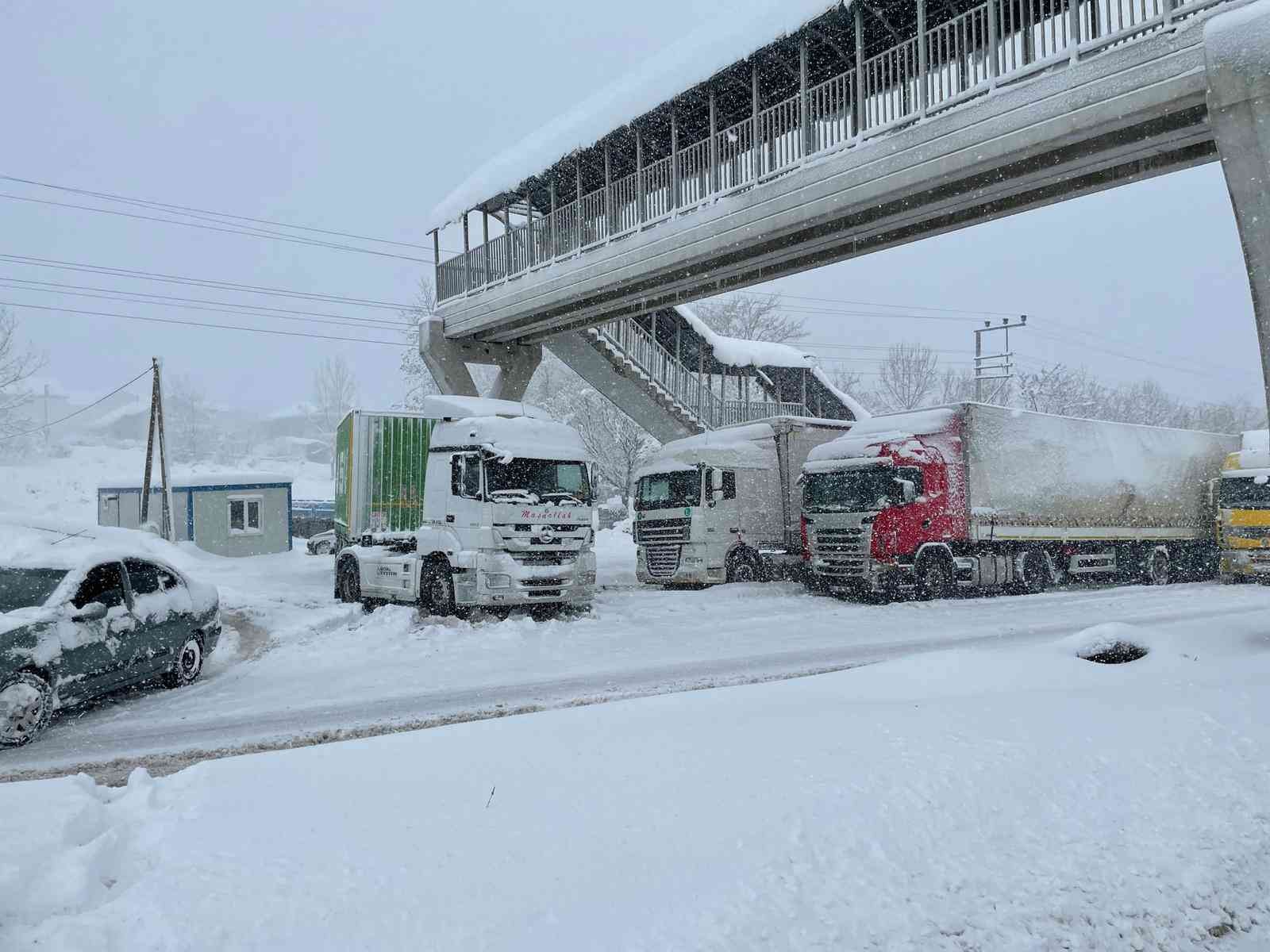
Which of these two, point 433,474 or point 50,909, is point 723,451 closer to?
point 433,474

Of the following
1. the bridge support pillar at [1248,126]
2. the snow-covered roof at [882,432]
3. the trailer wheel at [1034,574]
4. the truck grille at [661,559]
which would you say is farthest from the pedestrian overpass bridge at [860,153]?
the trailer wheel at [1034,574]

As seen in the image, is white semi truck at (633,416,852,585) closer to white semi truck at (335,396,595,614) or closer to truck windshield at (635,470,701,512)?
truck windshield at (635,470,701,512)

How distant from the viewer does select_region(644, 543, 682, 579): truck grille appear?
17938 millimetres

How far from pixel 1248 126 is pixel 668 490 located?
11329 millimetres

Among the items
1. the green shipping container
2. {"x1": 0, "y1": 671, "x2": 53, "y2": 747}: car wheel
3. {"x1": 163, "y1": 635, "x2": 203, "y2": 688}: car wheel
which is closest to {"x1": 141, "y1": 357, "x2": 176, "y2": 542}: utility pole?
the green shipping container

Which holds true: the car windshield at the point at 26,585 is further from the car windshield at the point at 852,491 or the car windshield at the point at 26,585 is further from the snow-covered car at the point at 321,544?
the snow-covered car at the point at 321,544

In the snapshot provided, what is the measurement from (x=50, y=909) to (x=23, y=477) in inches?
2290

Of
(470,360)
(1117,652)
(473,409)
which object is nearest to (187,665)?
(473,409)

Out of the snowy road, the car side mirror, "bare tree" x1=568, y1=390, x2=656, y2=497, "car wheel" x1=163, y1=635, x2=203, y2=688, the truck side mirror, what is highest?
"bare tree" x1=568, y1=390, x2=656, y2=497

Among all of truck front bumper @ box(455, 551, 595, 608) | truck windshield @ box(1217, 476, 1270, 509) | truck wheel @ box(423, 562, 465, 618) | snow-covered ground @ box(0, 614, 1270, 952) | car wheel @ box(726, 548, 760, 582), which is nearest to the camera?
snow-covered ground @ box(0, 614, 1270, 952)

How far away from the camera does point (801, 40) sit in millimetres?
14938

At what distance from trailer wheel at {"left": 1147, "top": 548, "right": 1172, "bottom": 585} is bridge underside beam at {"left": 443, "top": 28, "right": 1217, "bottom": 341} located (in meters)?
9.86

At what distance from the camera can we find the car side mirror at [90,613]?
7.48 metres

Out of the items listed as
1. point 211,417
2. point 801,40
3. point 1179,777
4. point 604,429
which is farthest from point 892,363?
point 211,417
